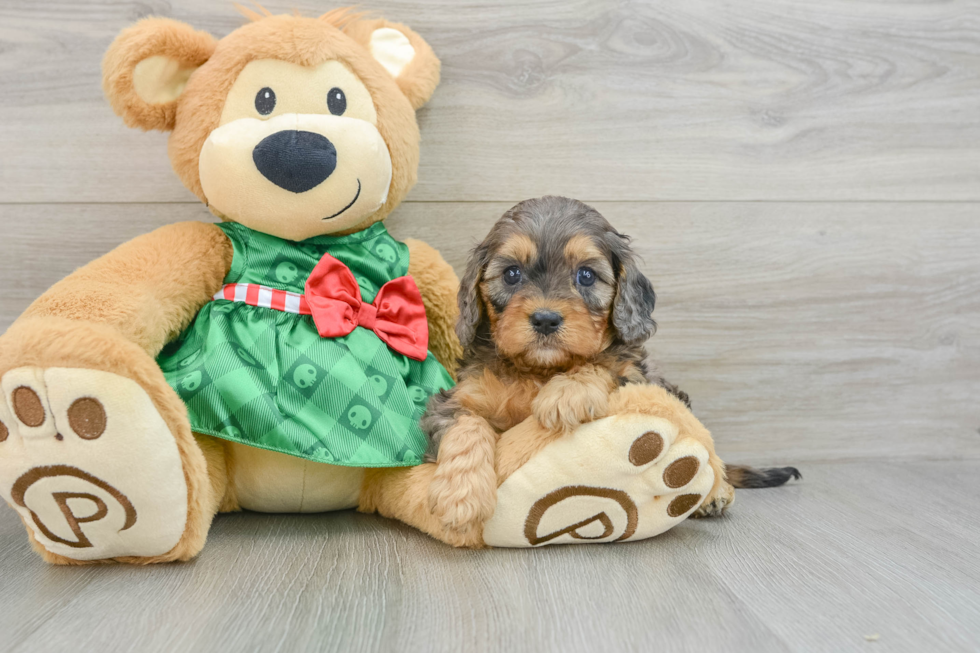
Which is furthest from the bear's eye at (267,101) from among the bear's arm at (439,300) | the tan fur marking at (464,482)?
the tan fur marking at (464,482)

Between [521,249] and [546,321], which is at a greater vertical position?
[521,249]

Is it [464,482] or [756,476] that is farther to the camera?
[756,476]

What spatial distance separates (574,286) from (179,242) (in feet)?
3.54

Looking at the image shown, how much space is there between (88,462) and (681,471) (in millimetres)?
1301

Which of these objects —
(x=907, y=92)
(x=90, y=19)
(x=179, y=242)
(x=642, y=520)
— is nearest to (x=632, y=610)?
(x=642, y=520)

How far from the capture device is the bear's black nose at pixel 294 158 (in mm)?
1752

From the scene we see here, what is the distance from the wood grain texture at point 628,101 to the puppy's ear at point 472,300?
62cm

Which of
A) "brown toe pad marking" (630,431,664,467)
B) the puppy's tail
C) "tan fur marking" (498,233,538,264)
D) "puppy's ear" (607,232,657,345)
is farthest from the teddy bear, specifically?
"tan fur marking" (498,233,538,264)

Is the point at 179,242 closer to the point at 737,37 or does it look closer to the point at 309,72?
the point at 309,72

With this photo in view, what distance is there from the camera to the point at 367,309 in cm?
196

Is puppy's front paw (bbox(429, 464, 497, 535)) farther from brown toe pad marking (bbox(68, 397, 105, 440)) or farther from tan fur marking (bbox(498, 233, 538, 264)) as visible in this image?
brown toe pad marking (bbox(68, 397, 105, 440))

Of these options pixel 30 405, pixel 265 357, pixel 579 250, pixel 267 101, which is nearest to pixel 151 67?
pixel 267 101

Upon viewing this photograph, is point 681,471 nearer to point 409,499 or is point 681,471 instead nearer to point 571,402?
point 571,402

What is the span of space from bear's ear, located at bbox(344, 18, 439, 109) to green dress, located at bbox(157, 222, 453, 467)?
0.52 metres
